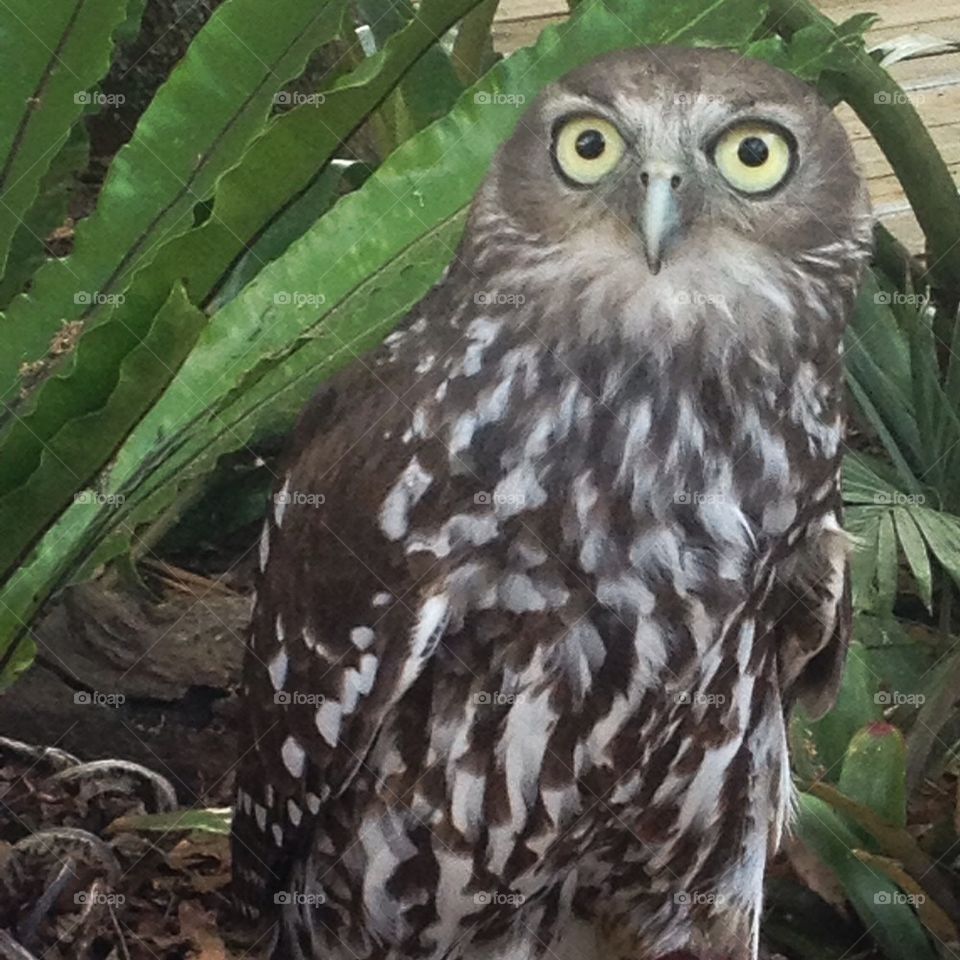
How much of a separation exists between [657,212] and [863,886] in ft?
3.25

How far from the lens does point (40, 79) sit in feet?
3.95

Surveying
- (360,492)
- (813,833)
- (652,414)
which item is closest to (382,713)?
(360,492)

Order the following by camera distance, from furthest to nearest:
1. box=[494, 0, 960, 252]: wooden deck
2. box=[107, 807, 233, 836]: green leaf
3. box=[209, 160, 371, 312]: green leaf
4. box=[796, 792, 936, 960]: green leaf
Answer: box=[494, 0, 960, 252]: wooden deck
box=[796, 792, 936, 960]: green leaf
box=[107, 807, 233, 836]: green leaf
box=[209, 160, 371, 312]: green leaf

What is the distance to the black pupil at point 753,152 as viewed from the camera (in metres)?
0.92

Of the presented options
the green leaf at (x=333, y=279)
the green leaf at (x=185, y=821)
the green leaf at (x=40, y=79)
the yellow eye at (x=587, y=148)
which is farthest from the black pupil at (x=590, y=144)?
the green leaf at (x=185, y=821)

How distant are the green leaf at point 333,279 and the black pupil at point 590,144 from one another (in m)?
0.19

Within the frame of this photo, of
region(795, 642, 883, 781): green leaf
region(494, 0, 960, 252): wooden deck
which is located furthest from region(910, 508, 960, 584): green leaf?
region(494, 0, 960, 252): wooden deck

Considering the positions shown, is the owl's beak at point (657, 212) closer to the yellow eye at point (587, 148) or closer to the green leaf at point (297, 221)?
the yellow eye at point (587, 148)

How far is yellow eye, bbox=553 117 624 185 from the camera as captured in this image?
0.92m

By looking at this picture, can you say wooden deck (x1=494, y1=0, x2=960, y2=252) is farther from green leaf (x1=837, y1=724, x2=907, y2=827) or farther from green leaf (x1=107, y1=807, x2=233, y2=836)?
green leaf (x1=107, y1=807, x2=233, y2=836)

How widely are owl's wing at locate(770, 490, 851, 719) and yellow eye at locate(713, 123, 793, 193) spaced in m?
0.32

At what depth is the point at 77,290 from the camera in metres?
1.20

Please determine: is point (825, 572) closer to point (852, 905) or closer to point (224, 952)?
point (852, 905)

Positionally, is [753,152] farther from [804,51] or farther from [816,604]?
[816,604]
